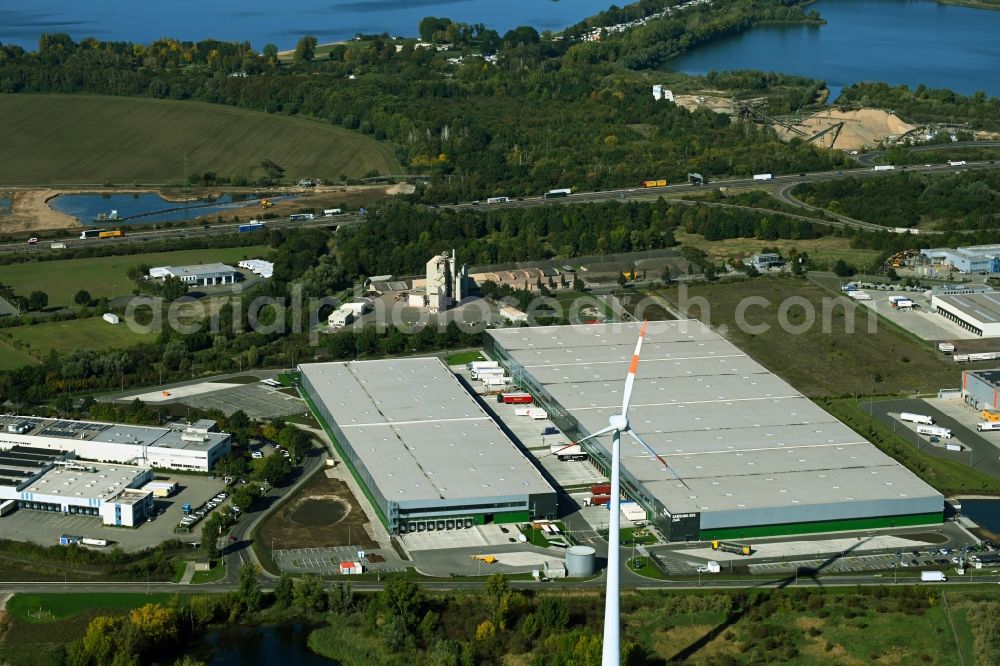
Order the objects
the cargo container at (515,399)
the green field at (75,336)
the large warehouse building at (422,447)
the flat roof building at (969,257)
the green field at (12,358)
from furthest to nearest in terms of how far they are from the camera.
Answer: the flat roof building at (969,257), the green field at (75,336), the green field at (12,358), the cargo container at (515,399), the large warehouse building at (422,447)

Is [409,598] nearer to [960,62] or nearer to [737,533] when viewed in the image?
[737,533]

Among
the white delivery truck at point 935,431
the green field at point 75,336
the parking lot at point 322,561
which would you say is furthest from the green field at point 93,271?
the white delivery truck at point 935,431

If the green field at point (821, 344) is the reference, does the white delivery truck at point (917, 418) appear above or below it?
below

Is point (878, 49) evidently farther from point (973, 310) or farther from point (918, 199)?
point (973, 310)

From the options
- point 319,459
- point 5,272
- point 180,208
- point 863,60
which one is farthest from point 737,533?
point 863,60

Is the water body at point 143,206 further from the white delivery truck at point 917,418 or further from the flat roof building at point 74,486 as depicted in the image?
the white delivery truck at point 917,418

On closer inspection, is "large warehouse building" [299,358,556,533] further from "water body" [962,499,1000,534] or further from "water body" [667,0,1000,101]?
"water body" [667,0,1000,101]

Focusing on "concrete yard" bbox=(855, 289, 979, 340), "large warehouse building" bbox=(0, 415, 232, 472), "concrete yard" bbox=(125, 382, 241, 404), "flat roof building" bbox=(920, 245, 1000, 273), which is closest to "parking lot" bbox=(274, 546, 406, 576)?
"large warehouse building" bbox=(0, 415, 232, 472)
